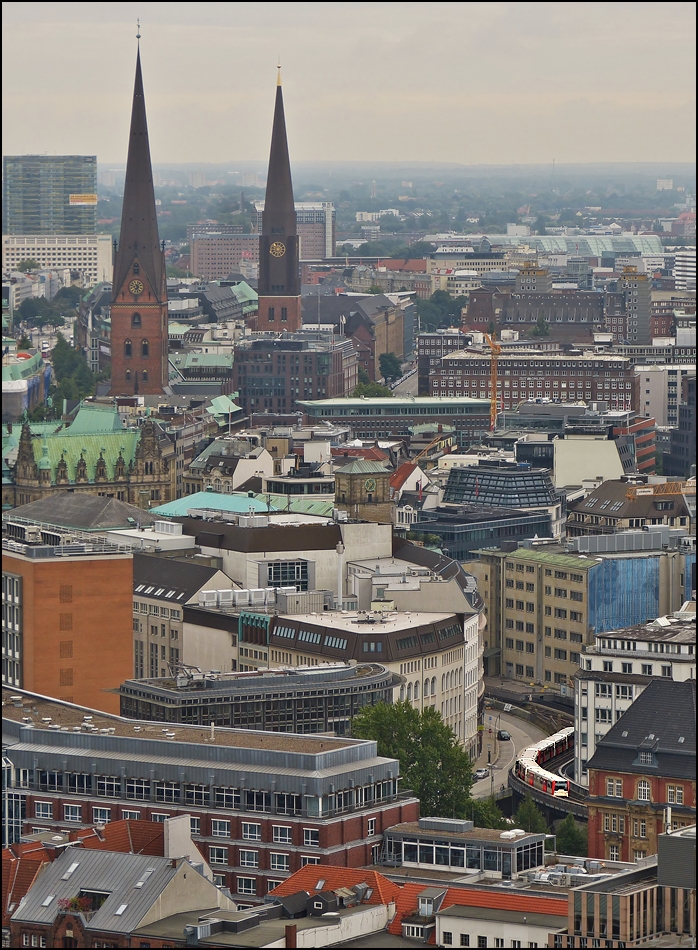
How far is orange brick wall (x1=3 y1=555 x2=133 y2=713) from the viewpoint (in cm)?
7075

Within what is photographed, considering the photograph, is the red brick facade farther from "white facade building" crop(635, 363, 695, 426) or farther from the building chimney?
"white facade building" crop(635, 363, 695, 426)

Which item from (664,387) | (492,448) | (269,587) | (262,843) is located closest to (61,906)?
(262,843)

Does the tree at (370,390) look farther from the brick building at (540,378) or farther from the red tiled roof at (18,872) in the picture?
the red tiled roof at (18,872)

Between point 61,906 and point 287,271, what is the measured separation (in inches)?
5043

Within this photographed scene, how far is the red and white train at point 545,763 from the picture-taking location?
6988 centimetres

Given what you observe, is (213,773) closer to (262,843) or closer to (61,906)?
(262,843)

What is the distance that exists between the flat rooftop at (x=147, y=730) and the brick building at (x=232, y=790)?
1.6 inches

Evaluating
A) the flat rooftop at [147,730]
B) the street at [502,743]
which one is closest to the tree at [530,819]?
the street at [502,743]

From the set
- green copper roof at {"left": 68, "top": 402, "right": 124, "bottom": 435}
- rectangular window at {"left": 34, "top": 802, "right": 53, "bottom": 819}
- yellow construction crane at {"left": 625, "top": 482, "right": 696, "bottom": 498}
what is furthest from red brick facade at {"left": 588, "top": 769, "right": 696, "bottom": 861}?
green copper roof at {"left": 68, "top": 402, "right": 124, "bottom": 435}

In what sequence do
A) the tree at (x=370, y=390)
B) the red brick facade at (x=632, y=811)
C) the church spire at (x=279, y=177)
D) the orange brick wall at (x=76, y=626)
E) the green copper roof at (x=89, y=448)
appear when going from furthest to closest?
the church spire at (x=279, y=177), the tree at (x=370, y=390), the green copper roof at (x=89, y=448), the orange brick wall at (x=76, y=626), the red brick facade at (x=632, y=811)

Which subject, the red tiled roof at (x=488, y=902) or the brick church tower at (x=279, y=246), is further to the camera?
the brick church tower at (x=279, y=246)

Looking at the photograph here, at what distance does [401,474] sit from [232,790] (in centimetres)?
5869

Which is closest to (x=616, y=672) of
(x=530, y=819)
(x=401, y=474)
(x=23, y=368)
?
(x=530, y=819)

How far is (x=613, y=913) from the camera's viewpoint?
46500 millimetres
